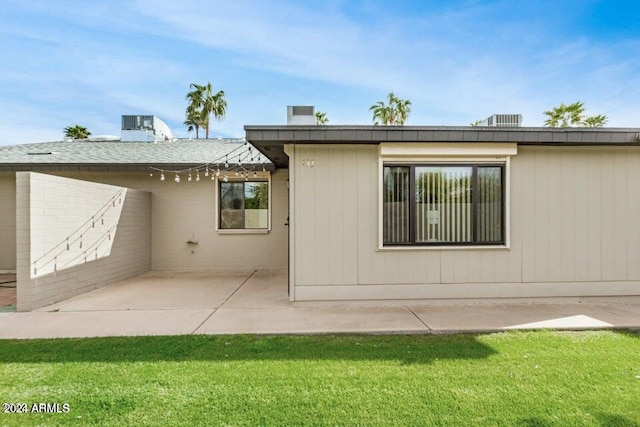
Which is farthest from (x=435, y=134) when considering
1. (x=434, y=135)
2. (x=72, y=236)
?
(x=72, y=236)

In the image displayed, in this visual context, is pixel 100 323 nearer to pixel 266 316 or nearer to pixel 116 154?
pixel 266 316

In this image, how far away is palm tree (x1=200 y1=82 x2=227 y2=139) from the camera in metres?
25.4

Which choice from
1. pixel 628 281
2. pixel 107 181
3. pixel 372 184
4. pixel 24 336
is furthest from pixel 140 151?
pixel 628 281

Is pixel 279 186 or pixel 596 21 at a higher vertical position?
pixel 596 21

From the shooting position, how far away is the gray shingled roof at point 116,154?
7.80 m

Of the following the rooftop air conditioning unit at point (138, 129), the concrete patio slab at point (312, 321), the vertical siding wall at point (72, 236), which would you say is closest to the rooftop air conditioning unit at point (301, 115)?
the concrete patio slab at point (312, 321)

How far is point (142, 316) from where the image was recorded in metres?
4.49

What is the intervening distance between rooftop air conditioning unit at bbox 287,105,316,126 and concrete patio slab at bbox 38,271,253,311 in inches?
134

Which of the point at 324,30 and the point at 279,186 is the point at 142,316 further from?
the point at 324,30

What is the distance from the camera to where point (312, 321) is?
4.28 meters

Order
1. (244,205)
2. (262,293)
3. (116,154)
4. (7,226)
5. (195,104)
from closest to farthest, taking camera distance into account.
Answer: (262,293), (7,226), (244,205), (116,154), (195,104)

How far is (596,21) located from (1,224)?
706 inches

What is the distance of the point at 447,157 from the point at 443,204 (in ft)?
2.55

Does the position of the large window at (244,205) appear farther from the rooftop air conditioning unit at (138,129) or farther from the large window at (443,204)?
the rooftop air conditioning unit at (138,129)
